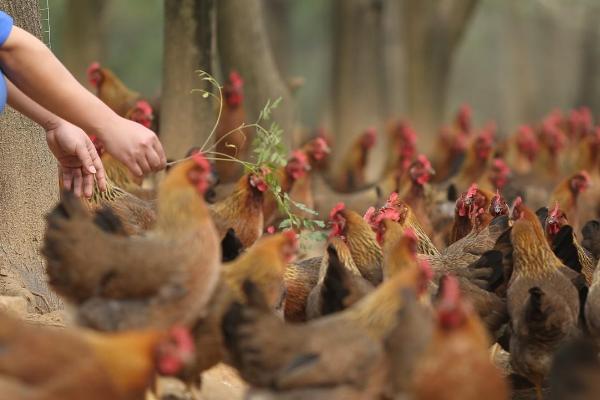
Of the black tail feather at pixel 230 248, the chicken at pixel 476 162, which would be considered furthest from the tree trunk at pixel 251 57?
the black tail feather at pixel 230 248

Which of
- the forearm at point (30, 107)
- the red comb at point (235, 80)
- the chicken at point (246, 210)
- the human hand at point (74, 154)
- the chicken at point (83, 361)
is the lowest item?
the chicken at point (246, 210)

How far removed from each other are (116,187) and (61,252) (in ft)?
11.1

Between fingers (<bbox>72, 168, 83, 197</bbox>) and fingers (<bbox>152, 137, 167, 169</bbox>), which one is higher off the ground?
fingers (<bbox>152, 137, 167, 169</bbox>)

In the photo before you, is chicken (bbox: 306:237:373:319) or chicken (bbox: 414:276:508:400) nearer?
chicken (bbox: 414:276:508:400)

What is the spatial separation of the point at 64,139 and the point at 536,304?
2.91 m

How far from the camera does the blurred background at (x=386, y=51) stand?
625 inches

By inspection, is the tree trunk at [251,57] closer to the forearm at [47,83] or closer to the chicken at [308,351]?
the forearm at [47,83]

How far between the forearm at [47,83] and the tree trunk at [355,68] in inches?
488

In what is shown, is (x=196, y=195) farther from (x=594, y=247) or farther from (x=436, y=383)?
(x=594, y=247)

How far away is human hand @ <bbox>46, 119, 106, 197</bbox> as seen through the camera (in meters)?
5.70

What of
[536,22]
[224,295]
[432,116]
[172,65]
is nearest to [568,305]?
[224,295]

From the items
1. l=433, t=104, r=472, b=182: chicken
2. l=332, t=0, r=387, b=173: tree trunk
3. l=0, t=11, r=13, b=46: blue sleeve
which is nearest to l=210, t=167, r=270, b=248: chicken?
l=0, t=11, r=13, b=46: blue sleeve

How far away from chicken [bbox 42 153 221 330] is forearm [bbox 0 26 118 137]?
681 millimetres

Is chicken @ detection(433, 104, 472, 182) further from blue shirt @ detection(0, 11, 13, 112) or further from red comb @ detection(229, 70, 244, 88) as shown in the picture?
blue shirt @ detection(0, 11, 13, 112)
